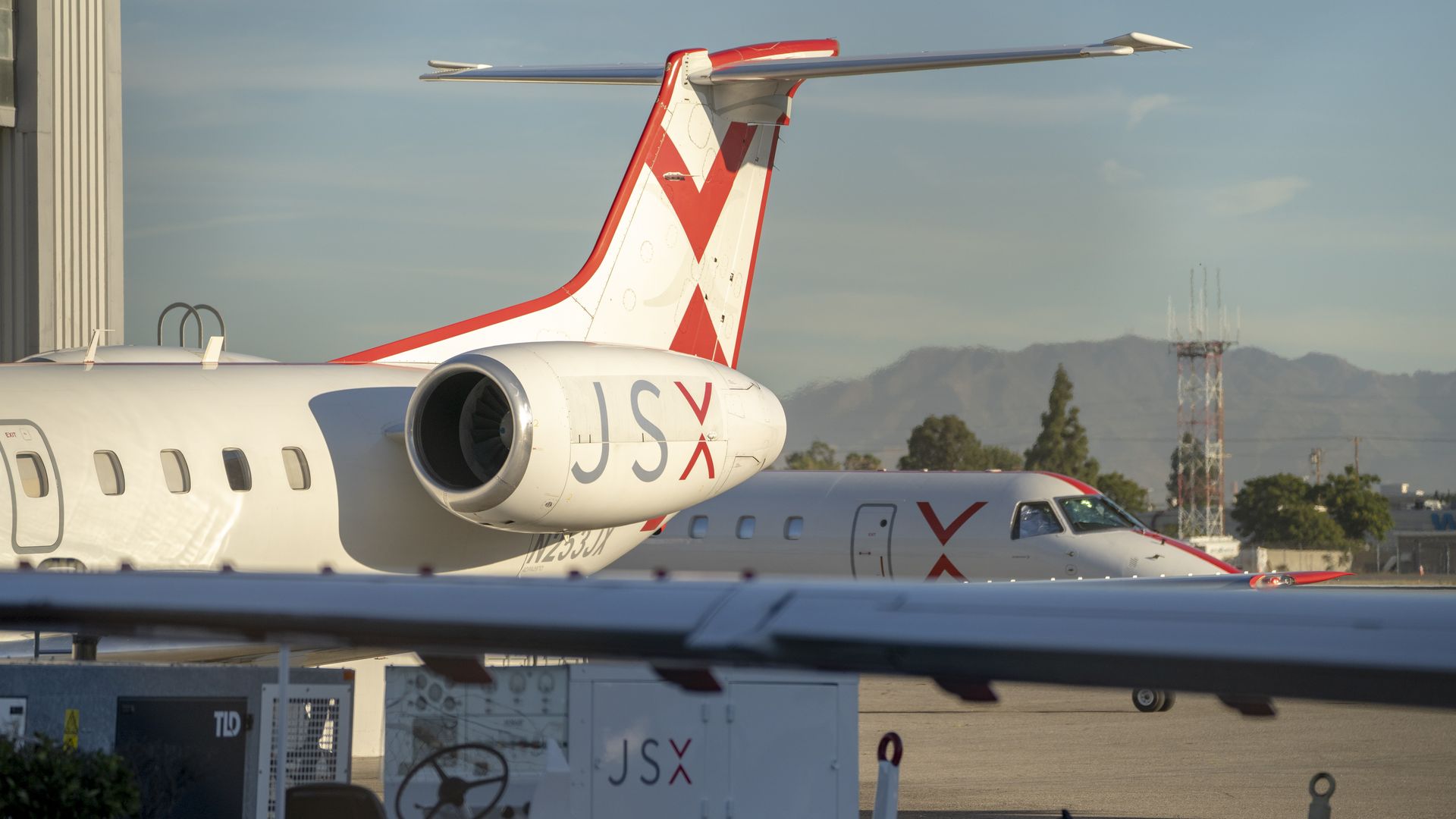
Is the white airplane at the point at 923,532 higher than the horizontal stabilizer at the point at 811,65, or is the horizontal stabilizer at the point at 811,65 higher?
the horizontal stabilizer at the point at 811,65

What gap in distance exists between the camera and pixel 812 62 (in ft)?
43.2

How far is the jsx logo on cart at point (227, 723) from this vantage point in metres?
3.44

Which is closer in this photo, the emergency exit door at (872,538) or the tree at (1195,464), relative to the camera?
the emergency exit door at (872,538)

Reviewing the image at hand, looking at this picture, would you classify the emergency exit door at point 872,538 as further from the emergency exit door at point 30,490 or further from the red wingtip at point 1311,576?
the emergency exit door at point 30,490

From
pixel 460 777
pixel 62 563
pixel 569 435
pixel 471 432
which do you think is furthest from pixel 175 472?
pixel 460 777

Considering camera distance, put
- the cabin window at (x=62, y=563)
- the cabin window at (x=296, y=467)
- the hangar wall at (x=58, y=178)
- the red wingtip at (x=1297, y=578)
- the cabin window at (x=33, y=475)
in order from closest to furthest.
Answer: the cabin window at (x=62, y=563), the cabin window at (x=33, y=475), the red wingtip at (x=1297, y=578), the cabin window at (x=296, y=467), the hangar wall at (x=58, y=178)

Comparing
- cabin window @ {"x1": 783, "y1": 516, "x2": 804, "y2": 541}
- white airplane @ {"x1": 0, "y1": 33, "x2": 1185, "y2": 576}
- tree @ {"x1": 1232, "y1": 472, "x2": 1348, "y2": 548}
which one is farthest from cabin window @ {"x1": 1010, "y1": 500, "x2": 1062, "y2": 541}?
tree @ {"x1": 1232, "y1": 472, "x2": 1348, "y2": 548}

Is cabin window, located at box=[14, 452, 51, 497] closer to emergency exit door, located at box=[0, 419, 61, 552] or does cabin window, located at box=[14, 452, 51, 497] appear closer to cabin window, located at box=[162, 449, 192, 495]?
emergency exit door, located at box=[0, 419, 61, 552]

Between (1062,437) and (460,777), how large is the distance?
113972 mm

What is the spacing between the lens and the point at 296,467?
10.2m

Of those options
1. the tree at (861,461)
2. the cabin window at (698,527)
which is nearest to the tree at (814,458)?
the tree at (861,461)

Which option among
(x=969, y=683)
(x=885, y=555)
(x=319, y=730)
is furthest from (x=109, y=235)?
(x=969, y=683)

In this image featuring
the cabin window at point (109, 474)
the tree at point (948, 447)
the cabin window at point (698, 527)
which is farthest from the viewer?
the tree at point (948, 447)

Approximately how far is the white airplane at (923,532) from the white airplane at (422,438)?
9502 mm
